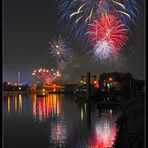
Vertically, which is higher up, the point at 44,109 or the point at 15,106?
the point at 44,109

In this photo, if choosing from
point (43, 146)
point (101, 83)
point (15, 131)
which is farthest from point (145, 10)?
point (101, 83)

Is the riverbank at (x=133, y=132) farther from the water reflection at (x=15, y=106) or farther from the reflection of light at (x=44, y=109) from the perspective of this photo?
the water reflection at (x=15, y=106)

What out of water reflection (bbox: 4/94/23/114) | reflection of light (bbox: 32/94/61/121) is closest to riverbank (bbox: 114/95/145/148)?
reflection of light (bbox: 32/94/61/121)

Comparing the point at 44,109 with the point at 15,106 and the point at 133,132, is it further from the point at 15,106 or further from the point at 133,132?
the point at 133,132

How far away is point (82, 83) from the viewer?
129m

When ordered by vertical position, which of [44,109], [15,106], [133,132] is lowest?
[15,106]

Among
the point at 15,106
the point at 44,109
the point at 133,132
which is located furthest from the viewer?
the point at 15,106

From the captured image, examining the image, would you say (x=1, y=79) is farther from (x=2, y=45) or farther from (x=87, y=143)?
(x=87, y=143)

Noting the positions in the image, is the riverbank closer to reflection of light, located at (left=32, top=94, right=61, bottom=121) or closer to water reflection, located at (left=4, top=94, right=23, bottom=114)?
reflection of light, located at (left=32, top=94, right=61, bottom=121)

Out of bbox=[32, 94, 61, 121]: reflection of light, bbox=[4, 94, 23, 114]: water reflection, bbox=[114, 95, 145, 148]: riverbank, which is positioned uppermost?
bbox=[114, 95, 145, 148]: riverbank

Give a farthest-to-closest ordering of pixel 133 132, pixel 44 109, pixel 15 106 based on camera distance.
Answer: pixel 15 106 → pixel 44 109 → pixel 133 132

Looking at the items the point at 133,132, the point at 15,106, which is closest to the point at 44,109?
the point at 15,106

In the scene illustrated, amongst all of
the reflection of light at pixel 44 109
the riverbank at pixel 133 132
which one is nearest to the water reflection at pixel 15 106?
the reflection of light at pixel 44 109

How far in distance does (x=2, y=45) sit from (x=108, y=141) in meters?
22.2
